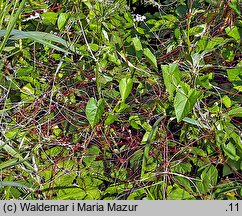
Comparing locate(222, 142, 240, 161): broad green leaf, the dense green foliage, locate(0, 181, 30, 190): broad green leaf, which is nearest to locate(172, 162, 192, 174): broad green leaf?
the dense green foliage

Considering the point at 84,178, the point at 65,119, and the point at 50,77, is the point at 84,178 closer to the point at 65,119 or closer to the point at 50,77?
the point at 65,119

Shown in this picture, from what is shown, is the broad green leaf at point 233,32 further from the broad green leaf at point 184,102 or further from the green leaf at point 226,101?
the broad green leaf at point 184,102

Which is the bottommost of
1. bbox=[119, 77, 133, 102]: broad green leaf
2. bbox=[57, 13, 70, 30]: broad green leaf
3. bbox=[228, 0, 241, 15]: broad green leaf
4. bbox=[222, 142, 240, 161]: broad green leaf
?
bbox=[222, 142, 240, 161]: broad green leaf

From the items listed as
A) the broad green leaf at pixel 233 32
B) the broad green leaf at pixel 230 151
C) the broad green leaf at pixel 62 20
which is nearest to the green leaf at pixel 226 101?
the broad green leaf at pixel 230 151

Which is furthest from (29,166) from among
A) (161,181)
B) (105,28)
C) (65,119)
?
(105,28)

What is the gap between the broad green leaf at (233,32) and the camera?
1932 millimetres

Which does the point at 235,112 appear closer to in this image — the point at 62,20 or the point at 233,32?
the point at 233,32

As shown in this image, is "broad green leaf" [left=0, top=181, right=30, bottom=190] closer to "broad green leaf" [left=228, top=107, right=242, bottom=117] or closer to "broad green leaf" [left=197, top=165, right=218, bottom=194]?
"broad green leaf" [left=197, top=165, right=218, bottom=194]

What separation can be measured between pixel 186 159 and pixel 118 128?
0.27m

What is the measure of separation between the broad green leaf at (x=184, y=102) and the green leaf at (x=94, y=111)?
9.1 inches

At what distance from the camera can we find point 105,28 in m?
2.08

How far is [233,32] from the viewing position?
6.38 ft

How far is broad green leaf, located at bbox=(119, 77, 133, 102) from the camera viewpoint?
173cm

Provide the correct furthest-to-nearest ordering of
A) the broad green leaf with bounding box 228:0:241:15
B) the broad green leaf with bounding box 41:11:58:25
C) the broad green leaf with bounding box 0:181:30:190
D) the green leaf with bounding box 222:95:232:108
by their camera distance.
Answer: the broad green leaf with bounding box 41:11:58:25 → the broad green leaf with bounding box 228:0:241:15 → the green leaf with bounding box 222:95:232:108 → the broad green leaf with bounding box 0:181:30:190
